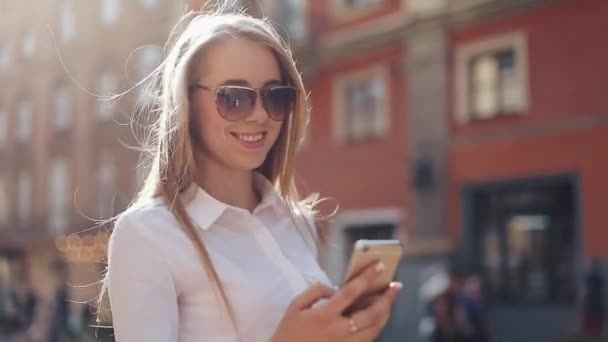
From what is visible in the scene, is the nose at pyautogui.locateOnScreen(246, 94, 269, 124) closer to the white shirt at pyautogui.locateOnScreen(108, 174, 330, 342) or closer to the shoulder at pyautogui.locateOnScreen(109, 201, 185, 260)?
the white shirt at pyautogui.locateOnScreen(108, 174, 330, 342)

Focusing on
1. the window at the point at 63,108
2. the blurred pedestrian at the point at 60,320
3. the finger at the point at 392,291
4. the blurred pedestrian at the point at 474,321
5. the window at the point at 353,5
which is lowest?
the blurred pedestrian at the point at 60,320

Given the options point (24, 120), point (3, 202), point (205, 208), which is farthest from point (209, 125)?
point (3, 202)

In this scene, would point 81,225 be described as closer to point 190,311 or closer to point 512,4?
point 512,4

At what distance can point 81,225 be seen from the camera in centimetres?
2752

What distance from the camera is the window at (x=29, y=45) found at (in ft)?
106

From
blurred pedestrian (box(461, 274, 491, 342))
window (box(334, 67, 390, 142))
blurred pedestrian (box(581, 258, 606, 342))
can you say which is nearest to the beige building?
window (box(334, 67, 390, 142))

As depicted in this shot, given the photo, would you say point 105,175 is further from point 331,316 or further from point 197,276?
point 331,316

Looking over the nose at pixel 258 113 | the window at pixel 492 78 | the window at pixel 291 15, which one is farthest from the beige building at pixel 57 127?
the nose at pixel 258 113

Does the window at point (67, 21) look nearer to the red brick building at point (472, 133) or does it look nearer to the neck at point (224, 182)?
the red brick building at point (472, 133)

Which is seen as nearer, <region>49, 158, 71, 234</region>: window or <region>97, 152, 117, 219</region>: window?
<region>97, 152, 117, 219</region>: window

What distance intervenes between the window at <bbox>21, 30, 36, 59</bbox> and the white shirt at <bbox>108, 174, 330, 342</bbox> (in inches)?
1265

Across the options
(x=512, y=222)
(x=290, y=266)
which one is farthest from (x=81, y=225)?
(x=290, y=266)

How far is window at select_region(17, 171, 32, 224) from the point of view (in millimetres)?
32156

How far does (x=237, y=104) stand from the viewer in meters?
1.95
